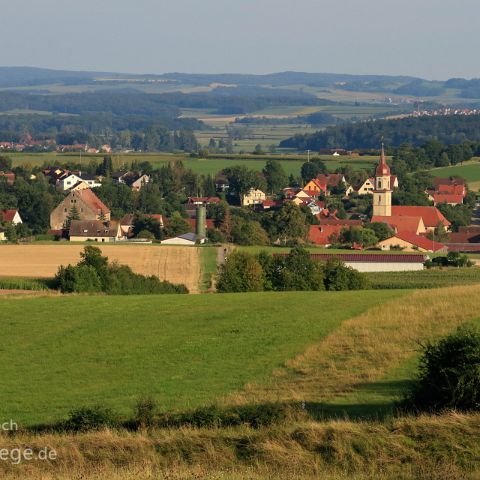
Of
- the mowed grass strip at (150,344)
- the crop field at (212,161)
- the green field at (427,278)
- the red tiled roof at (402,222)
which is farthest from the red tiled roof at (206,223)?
the mowed grass strip at (150,344)

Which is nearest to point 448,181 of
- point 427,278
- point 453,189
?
point 453,189

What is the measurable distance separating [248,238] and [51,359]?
139ft

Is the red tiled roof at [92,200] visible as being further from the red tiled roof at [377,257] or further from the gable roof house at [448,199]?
the gable roof house at [448,199]

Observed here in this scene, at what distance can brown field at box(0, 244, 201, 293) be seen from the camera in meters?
46.9

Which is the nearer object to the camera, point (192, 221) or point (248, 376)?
point (248, 376)

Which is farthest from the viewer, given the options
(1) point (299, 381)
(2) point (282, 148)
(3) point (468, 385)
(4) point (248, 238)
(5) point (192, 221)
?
(2) point (282, 148)

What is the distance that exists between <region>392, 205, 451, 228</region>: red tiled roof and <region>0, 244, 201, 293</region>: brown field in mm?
25142

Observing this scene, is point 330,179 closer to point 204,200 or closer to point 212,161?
point 204,200

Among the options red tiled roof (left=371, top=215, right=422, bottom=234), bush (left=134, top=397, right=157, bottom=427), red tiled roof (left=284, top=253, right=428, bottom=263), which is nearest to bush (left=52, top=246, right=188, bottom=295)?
red tiled roof (left=284, top=253, right=428, bottom=263)

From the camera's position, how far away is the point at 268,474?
14484 mm

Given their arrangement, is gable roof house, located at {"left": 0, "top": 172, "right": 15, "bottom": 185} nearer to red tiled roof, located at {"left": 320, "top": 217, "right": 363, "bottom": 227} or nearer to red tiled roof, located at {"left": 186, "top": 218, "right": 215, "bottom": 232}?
red tiled roof, located at {"left": 186, "top": 218, "right": 215, "bottom": 232}

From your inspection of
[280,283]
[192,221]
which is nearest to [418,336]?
[280,283]

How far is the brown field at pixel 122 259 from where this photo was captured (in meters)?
46.9

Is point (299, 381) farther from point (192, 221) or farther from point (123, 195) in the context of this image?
point (123, 195)
